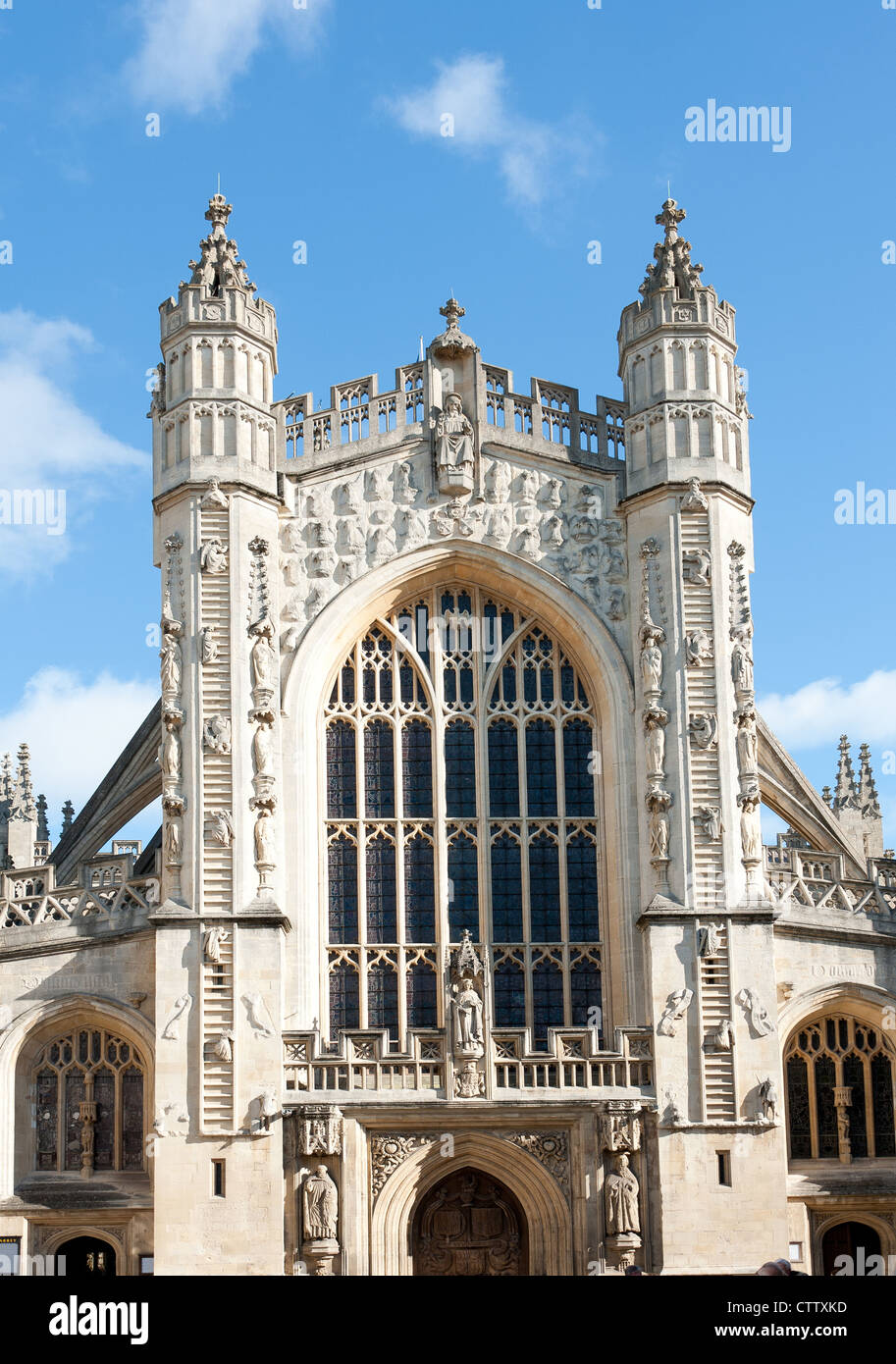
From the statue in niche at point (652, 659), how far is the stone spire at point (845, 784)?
32.1ft

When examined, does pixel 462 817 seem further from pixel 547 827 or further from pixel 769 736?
pixel 769 736

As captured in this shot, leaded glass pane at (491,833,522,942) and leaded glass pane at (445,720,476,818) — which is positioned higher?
leaded glass pane at (445,720,476,818)

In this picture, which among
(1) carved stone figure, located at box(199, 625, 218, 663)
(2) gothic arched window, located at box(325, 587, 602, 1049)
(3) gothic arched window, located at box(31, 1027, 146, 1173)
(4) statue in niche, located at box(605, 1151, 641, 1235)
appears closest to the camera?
(4) statue in niche, located at box(605, 1151, 641, 1235)

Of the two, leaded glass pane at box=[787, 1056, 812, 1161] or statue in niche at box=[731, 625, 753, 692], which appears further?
statue in niche at box=[731, 625, 753, 692]

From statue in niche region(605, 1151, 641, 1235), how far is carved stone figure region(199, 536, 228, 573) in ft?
35.2

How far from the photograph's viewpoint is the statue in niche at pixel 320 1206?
27.8 m

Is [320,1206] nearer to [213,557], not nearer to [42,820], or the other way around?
[213,557]

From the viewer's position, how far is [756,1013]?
29.2m

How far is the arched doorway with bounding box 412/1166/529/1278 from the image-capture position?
29.0 metres

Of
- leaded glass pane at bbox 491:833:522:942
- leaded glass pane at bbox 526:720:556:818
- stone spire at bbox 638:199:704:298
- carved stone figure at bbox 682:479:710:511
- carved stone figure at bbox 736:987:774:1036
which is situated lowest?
carved stone figure at bbox 736:987:774:1036

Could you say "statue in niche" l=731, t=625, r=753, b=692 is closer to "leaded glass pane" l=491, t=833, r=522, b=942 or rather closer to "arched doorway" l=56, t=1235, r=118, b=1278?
"leaded glass pane" l=491, t=833, r=522, b=942

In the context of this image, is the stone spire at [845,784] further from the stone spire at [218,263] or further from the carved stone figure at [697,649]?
the stone spire at [218,263]

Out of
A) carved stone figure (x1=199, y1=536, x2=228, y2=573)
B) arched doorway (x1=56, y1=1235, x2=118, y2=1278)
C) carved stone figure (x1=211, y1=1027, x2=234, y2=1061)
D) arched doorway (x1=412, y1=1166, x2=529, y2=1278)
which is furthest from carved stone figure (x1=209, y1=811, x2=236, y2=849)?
arched doorway (x1=56, y1=1235, x2=118, y2=1278)
